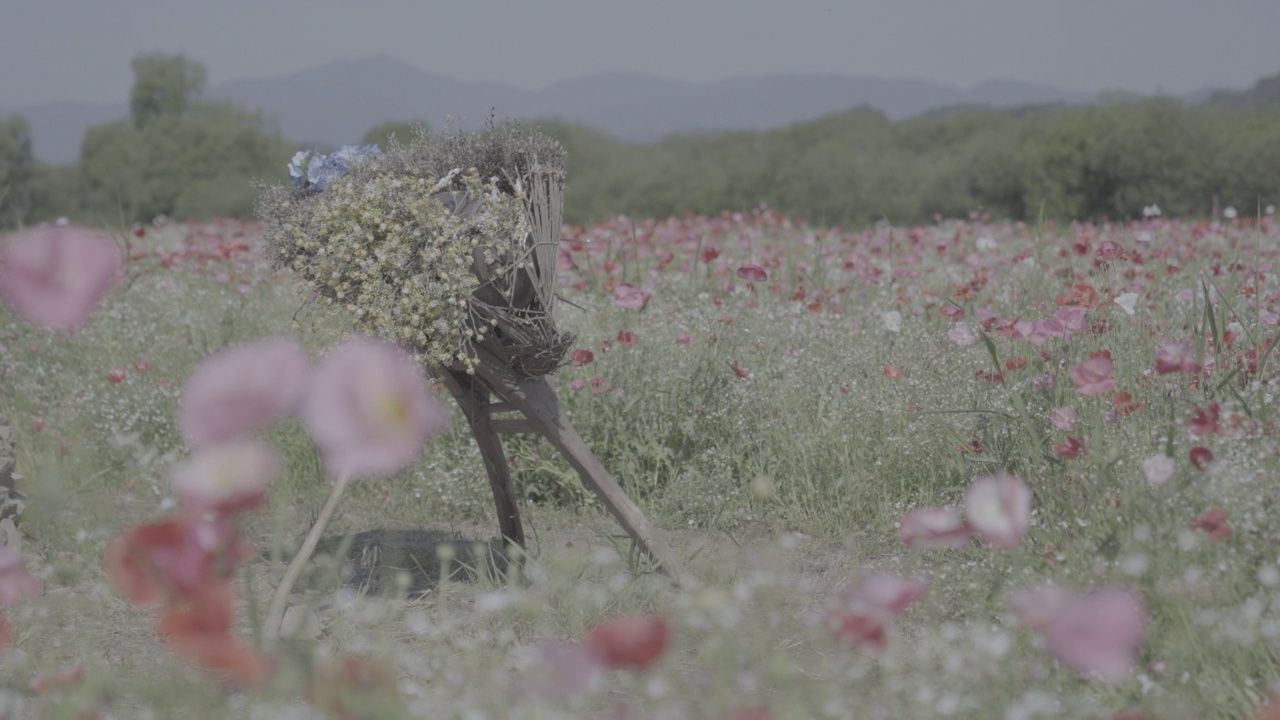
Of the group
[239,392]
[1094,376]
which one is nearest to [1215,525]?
[1094,376]

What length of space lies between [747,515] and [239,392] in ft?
8.73

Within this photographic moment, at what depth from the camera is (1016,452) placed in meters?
3.39

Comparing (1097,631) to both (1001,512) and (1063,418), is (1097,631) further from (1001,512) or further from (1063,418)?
(1063,418)

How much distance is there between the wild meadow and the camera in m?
1.67

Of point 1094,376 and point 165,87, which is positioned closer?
point 1094,376

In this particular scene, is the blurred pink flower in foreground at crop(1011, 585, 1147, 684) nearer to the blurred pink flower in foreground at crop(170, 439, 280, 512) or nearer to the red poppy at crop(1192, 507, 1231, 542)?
the red poppy at crop(1192, 507, 1231, 542)

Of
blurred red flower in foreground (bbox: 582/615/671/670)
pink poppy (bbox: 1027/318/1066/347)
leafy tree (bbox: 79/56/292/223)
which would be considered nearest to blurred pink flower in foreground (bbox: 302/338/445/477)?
blurred red flower in foreground (bbox: 582/615/671/670)

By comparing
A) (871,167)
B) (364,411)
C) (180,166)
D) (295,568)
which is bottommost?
(180,166)

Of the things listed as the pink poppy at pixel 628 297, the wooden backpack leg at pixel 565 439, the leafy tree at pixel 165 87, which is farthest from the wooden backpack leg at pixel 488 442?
the leafy tree at pixel 165 87

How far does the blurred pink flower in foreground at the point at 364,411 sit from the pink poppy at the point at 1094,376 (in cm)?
161

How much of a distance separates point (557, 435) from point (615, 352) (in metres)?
1.70

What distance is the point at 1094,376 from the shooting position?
2.46 m

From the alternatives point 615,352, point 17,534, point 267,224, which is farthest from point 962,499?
point 17,534

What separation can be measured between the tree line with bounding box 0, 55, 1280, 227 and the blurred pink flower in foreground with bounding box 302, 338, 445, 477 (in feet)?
5.88
